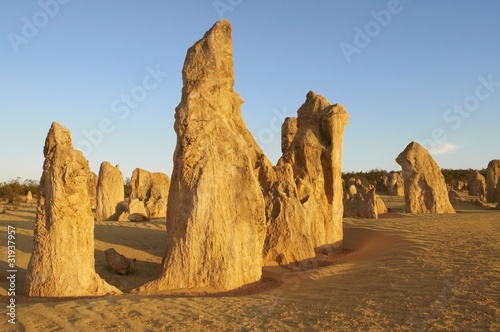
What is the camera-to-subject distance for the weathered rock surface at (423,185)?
19.5 m

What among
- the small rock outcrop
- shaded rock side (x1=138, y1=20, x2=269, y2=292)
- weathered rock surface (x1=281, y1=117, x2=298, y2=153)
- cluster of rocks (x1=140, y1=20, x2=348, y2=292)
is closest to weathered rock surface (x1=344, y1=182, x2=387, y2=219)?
weathered rock surface (x1=281, y1=117, x2=298, y2=153)

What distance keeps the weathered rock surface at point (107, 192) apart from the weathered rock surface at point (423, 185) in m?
12.9

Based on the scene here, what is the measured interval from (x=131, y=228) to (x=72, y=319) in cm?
935

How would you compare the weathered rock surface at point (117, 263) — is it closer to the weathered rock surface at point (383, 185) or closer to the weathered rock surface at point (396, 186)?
the weathered rock surface at point (396, 186)

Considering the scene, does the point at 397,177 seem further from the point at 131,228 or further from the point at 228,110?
the point at 228,110

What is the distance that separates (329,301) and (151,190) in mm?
17680

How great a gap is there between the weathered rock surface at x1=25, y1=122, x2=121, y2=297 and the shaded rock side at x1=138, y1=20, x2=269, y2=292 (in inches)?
41.7

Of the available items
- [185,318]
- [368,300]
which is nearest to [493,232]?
[368,300]

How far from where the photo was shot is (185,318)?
5488 mm

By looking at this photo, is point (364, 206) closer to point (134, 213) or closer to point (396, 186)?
point (134, 213)

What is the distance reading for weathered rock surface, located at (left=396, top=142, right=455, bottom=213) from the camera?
19484 millimetres

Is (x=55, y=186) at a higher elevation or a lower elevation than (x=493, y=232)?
higher

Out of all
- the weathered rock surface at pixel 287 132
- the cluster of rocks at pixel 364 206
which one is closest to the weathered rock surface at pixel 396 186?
the cluster of rocks at pixel 364 206

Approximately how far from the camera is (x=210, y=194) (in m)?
8.06
